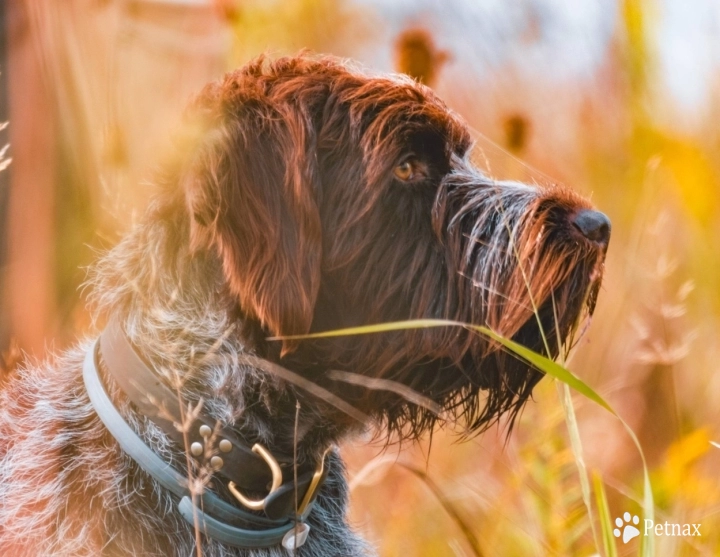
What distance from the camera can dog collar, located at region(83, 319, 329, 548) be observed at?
1.73m

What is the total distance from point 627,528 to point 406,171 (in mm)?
1202

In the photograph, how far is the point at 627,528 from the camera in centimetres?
222

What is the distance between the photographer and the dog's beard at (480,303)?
1.85 metres

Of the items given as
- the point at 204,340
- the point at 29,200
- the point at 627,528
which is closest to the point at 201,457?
the point at 204,340

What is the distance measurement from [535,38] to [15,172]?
2.01 m

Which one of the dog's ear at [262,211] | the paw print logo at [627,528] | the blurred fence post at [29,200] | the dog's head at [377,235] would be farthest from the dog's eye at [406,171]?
the blurred fence post at [29,200]

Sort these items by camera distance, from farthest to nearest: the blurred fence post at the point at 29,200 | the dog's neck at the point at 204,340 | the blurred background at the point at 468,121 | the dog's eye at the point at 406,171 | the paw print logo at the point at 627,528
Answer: the blurred fence post at the point at 29,200 < the blurred background at the point at 468,121 < the paw print logo at the point at 627,528 < the dog's eye at the point at 406,171 < the dog's neck at the point at 204,340

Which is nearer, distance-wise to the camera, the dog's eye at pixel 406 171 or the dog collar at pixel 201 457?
the dog collar at pixel 201 457

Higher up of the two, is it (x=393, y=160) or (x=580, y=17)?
(x=580, y=17)

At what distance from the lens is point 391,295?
1957mm

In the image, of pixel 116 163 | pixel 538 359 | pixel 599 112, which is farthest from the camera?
pixel 599 112

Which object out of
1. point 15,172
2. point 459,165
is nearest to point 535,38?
point 459,165

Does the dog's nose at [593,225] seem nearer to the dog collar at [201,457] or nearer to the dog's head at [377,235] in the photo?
the dog's head at [377,235]

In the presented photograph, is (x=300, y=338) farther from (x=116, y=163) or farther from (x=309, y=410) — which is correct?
(x=116, y=163)
